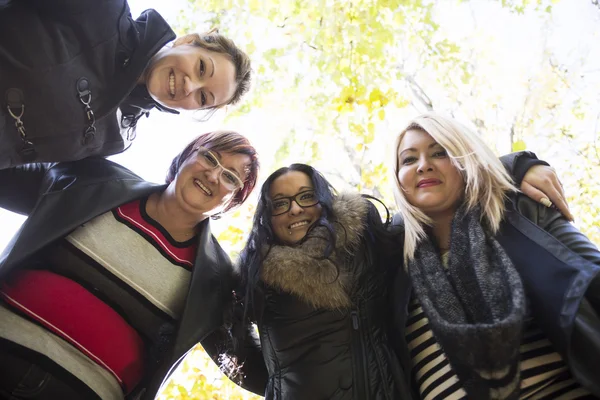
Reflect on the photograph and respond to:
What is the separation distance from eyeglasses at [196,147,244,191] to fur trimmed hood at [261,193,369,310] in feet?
1.45

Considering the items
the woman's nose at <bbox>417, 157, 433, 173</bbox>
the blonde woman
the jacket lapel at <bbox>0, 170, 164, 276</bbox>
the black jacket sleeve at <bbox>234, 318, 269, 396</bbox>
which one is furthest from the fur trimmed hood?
the jacket lapel at <bbox>0, 170, 164, 276</bbox>

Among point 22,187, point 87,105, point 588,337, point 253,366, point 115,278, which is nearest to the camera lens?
point 588,337

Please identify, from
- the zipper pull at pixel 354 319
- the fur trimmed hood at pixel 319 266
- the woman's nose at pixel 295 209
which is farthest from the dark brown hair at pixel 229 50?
the zipper pull at pixel 354 319

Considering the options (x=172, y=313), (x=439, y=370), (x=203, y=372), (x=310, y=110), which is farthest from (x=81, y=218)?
(x=310, y=110)

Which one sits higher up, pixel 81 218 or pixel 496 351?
pixel 81 218

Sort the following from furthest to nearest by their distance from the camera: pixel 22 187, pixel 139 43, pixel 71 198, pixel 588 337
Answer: pixel 22 187
pixel 71 198
pixel 139 43
pixel 588 337

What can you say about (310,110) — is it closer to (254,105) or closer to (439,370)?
(254,105)

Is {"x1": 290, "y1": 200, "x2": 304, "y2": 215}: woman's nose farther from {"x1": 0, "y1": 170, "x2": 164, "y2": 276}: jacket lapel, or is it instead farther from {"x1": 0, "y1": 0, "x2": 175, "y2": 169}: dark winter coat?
{"x1": 0, "y1": 0, "x2": 175, "y2": 169}: dark winter coat

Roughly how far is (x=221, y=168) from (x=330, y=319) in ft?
3.30

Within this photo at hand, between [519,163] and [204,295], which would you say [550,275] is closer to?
[519,163]

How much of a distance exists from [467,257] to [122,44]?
70.6 inches

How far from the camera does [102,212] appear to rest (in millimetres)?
2072

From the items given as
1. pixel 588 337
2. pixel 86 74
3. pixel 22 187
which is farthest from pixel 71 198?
pixel 588 337

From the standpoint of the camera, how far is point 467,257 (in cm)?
194
